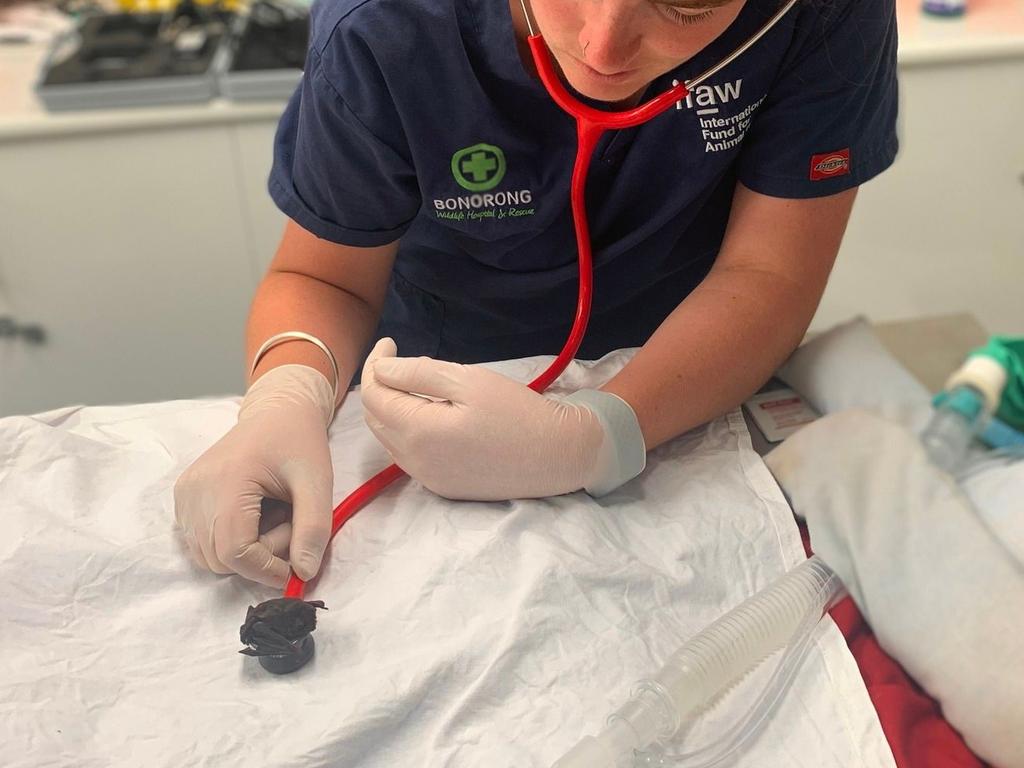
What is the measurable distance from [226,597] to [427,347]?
1.70ft

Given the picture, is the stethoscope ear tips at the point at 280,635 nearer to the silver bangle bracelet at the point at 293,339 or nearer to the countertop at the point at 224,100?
the silver bangle bracelet at the point at 293,339

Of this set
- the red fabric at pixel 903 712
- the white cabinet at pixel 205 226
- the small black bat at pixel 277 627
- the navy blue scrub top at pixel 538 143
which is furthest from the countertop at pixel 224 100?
the red fabric at pixel 903 712

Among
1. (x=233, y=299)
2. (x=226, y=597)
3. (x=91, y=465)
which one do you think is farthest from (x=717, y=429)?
(x=233, y=299)

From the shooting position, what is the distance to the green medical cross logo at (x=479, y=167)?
98cm

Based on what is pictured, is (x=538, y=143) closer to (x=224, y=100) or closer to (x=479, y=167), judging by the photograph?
(x=479, y=167)

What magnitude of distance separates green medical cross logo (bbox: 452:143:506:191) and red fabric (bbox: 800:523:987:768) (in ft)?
1.75

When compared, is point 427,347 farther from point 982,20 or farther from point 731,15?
point 982,20

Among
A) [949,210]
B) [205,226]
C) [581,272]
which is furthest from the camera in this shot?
[949,210]

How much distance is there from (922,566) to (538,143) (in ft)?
1.77

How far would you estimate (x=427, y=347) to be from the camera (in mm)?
1240

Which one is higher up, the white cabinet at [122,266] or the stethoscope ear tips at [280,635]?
the stethoscope ear tips at [280,635]

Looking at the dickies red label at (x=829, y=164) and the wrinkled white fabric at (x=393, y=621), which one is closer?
the wrinkled white fabric at (x=393, y=621)

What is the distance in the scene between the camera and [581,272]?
0.96m

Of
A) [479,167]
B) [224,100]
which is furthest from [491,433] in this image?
[224,100]
